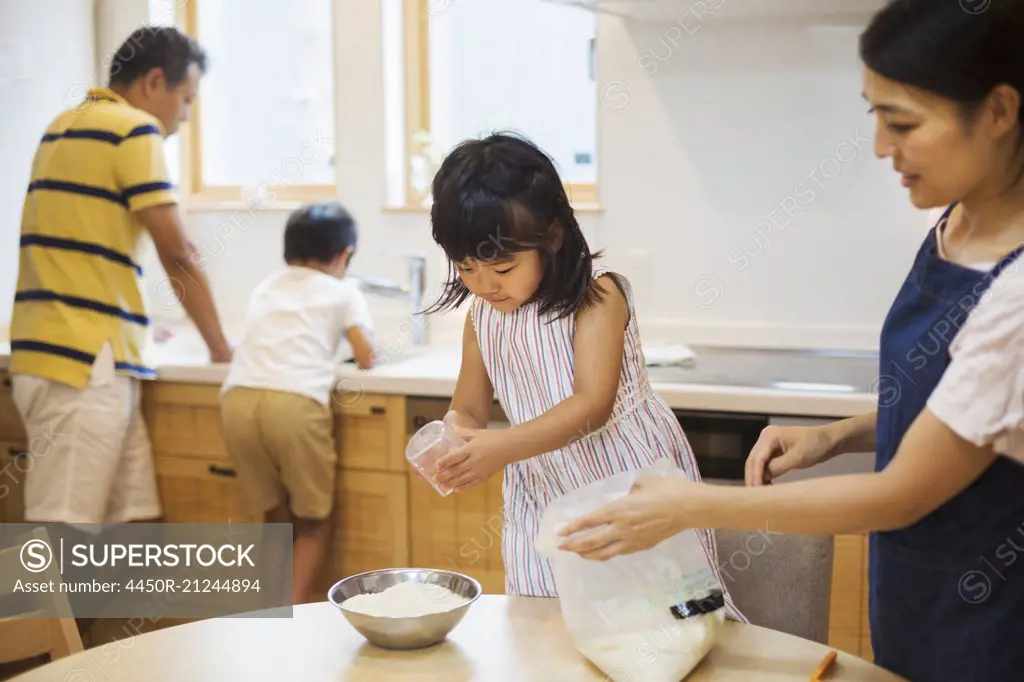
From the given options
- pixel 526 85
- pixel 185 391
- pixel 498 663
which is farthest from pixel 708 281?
pixel 498 663

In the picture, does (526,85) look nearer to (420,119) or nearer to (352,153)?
(420,119)

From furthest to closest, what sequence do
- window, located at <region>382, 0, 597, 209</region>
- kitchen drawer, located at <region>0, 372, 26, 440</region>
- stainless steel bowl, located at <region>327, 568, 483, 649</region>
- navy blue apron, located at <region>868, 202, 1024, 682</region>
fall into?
window, located at <region>382, 0, 597, 209</region>
kitchen drawer, located at <region>0, 372, 26, 440</region>
stainless steel bowl, located at <region>327, 568, 483, 649</region>
navy blue apron, located at <region>868, 202, 1024, 682</region>

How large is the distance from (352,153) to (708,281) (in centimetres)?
105

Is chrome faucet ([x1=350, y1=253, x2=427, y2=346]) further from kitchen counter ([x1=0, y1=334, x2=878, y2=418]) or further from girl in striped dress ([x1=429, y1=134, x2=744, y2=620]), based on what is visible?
girl in striped dress ([x1=429, y1=134, x2=744, y2=620])

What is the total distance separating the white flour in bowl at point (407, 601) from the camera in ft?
4.03

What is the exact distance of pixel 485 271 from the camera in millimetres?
1388

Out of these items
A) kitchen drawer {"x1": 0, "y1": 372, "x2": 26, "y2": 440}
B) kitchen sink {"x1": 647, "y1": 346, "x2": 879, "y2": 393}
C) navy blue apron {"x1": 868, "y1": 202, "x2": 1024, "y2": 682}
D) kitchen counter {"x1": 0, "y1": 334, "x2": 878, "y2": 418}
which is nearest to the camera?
navy blue apron {"x1": 868, "y1": 202, "x2": 1024, "y2": 682}

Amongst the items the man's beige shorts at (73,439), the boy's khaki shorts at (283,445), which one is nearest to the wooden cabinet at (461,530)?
the boy's khaki shorts at (283,445)

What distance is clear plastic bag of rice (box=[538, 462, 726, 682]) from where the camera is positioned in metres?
1.09

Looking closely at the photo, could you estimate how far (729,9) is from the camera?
8.50 feet

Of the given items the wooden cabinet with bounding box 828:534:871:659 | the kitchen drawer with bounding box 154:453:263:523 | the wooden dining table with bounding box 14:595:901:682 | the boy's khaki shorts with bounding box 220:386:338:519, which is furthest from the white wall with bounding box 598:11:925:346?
the wooden dining table with bounding box 14:595:901:682

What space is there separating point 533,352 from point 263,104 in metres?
2.04

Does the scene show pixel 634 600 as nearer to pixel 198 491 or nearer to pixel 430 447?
pixel 430 447

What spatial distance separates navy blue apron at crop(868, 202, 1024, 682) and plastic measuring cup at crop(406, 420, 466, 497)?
518mm
